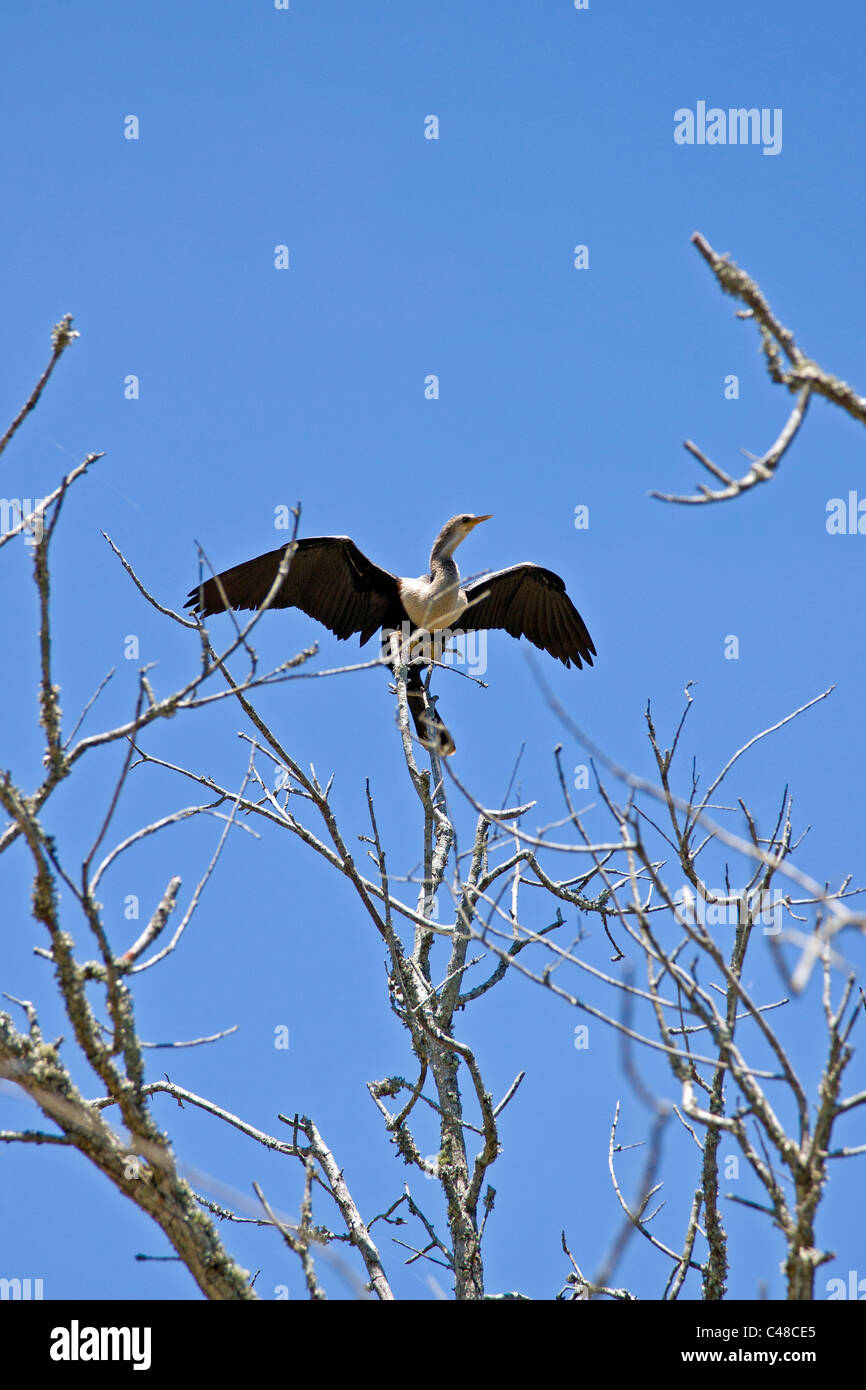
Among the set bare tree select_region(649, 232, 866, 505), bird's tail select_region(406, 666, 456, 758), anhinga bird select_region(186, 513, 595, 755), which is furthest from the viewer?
anhinga bird select_region(186, 513, 595, 755)

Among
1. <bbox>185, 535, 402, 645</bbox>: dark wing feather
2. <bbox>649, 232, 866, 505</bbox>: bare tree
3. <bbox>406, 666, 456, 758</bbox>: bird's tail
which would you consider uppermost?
<bbox>185, 535, 402, 645</bbox>: dark wing feather

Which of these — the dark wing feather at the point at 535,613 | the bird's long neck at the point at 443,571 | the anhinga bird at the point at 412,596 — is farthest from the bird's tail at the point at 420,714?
the dark wing feather at the point at 535,613

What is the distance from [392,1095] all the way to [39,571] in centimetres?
269

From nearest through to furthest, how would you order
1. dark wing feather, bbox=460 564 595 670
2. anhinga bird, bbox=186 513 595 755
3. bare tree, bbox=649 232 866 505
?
bare tree, bbox=649 232 866 505
anhinga bird, bbox=186 513 595 755
dark wing feather, bbox=460 564 595 670

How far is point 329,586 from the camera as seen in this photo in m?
6.22

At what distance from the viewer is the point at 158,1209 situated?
238 centimetres

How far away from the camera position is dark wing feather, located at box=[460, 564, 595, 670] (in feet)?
21.5

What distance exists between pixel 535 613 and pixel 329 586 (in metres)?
1.15

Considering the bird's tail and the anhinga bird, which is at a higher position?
the anhinga bird

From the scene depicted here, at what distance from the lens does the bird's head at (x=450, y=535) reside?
20.0 feet
